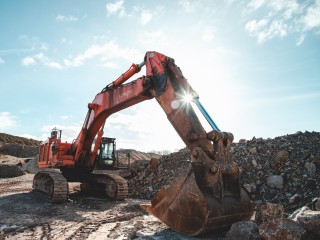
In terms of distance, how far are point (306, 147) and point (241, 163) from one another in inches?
94.6

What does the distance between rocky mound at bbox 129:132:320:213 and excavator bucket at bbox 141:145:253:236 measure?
2.91 meters

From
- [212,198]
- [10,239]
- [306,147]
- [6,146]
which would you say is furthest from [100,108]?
[6,146]

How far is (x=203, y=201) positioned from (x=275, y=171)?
6.38 m

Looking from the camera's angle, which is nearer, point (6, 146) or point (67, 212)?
point (67, 212)

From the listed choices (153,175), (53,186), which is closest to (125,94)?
(53,186)

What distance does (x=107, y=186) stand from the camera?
9.64 metres

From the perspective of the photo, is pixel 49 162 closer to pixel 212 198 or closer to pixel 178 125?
pixel 178 125

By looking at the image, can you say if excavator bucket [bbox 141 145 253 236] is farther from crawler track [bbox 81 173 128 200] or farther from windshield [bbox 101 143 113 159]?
windshield [bbox 101 143 113 159]

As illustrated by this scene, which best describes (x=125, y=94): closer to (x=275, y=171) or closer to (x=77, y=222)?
(x=77, y=222)

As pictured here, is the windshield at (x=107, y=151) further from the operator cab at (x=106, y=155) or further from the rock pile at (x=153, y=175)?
the rock pile at (x=153, y=175)

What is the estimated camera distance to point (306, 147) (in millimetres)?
10180

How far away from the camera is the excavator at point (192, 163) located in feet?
13.7

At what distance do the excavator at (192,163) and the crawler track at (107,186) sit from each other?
0.12 ft

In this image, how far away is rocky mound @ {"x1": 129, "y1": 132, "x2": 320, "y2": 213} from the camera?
8.37m
